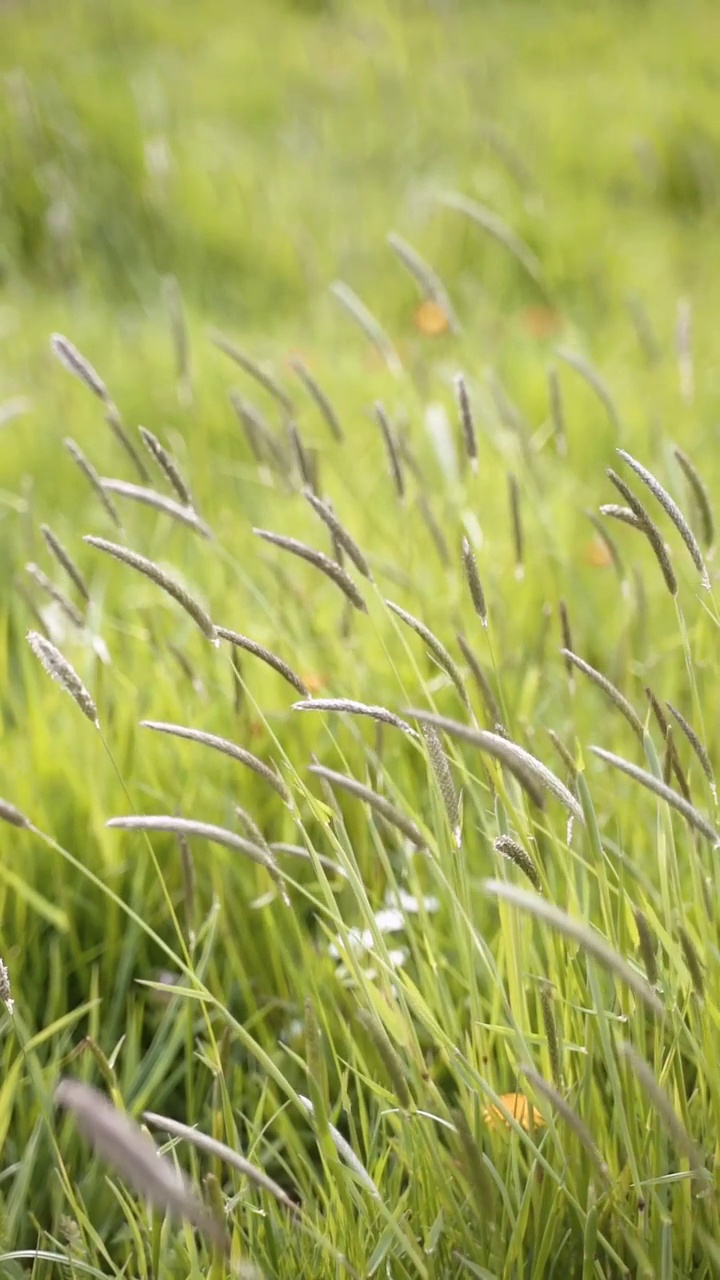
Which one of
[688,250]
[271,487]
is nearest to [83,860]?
[271,487]

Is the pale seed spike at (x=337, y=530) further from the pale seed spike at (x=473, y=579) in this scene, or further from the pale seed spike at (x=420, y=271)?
the pale seed spike at (x=420, y=271)

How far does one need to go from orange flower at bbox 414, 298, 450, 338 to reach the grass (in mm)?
14

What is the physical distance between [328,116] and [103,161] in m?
1.37

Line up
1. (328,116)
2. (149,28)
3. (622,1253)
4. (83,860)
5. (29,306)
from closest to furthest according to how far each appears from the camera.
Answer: (622,1253)
(83,860)
(29,306)
(328,116)
(149,28)

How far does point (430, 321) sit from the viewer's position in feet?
10.1

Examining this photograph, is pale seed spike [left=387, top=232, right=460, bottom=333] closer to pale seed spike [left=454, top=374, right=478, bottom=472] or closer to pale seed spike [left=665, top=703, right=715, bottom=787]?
pale seed spike [left=454, top=374, right=478, bottom=472]

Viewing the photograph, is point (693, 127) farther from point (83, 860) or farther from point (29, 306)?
point (83, 860)

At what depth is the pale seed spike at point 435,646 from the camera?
74cm

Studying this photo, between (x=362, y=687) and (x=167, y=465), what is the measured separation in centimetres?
51

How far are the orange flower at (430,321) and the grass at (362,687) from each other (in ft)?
0.05

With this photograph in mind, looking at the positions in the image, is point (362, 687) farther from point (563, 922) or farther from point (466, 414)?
point (563, 922)

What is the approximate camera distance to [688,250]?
153 inches

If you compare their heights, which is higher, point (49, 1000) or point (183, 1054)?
point (49, 1000)

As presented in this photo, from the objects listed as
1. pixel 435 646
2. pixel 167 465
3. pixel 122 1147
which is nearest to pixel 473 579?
pixel 435 646
